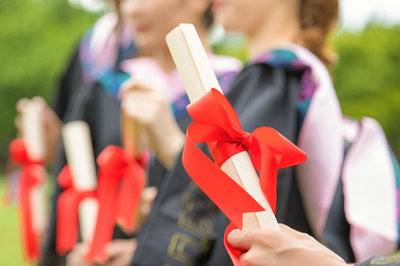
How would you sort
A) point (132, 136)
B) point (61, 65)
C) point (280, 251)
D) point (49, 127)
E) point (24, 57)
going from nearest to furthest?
1. point (280, 251)
2. point (132, 136)
3. point (49, 127)
4. point (61, 65)
5. point (24, 57)

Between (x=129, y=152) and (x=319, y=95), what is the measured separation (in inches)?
20.6

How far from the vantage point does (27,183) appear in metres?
2.09

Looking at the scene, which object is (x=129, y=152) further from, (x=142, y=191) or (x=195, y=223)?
(x=195, y=223)

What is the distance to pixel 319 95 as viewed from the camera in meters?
1.18

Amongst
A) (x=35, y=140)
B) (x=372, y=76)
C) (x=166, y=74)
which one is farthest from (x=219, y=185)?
(x=372, y=76)

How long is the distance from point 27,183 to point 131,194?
0.76 m

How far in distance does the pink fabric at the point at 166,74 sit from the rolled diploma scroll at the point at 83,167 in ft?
0.78

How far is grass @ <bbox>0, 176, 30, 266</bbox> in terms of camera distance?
555 centimetres

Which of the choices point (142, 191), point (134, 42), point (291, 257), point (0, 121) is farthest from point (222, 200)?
point (0, 121)

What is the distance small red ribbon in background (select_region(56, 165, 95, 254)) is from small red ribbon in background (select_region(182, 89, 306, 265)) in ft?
3.21

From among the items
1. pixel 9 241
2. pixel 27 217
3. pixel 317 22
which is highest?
pixel 317 22

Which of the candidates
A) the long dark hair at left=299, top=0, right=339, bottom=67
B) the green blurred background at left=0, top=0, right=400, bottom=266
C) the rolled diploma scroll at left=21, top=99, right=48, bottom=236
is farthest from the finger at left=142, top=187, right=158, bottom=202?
the green blurred background at left=0, top=0, right=400, bottom=266

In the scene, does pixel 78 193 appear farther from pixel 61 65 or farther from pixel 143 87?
pixel 61 65

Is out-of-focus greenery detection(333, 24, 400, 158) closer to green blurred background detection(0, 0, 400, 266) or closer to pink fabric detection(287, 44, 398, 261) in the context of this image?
green blurred background detection(0, 0, 400, 266)
